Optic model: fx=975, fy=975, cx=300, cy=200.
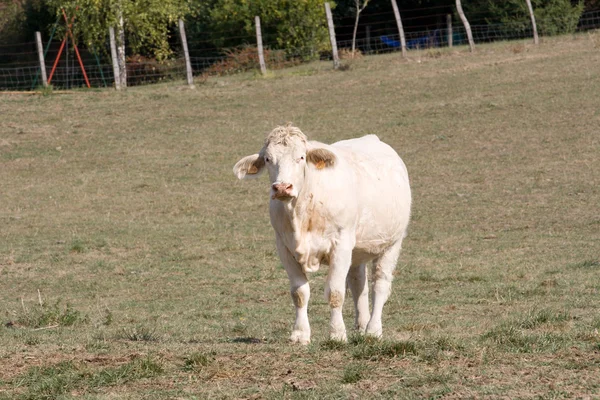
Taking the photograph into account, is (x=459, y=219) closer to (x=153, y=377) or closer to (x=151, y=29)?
(x=153, y=377)

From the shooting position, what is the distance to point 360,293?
970 centimetres

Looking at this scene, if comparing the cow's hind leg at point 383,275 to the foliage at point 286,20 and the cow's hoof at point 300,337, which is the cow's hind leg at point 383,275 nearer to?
the cow's hoof at point 300,337

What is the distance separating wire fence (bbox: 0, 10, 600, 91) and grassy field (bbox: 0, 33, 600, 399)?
2957 millimetres

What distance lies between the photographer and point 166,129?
85.3 ft

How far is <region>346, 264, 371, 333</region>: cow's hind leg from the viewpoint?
9711mm

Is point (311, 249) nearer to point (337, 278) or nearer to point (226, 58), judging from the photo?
point (337, 278)

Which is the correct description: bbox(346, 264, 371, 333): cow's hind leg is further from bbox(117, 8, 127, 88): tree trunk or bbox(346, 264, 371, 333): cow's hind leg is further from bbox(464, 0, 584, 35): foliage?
bbox(464, 0, 584, 35): foliage

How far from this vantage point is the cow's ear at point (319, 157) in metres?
8.58

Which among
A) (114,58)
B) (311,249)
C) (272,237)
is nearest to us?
(311,249)


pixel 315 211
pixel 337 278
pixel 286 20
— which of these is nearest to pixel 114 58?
pixel 286 20

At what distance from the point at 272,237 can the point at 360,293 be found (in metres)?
6.95

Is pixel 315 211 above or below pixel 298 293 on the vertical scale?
above

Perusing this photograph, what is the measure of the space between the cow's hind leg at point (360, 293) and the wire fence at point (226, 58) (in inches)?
930

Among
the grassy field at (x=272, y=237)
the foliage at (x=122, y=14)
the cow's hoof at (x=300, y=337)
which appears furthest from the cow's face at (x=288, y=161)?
the foliage at (x=122, y=14)
